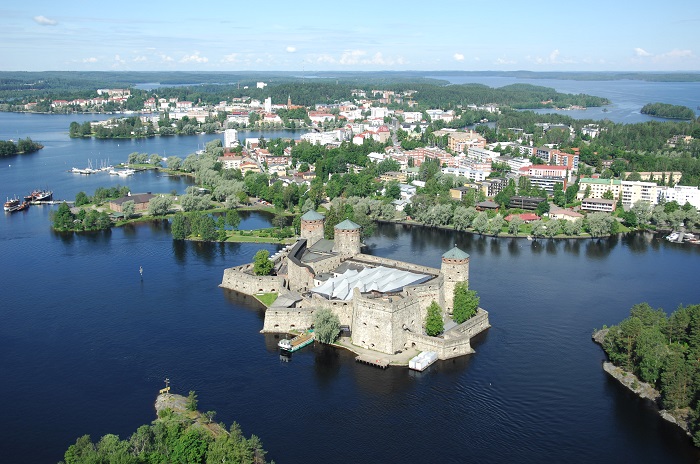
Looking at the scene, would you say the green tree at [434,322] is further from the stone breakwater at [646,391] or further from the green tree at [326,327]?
the stone breakwater at [646,391]

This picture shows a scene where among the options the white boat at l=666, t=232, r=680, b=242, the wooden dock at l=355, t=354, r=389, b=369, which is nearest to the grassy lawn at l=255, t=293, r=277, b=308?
the wooden dock at l=355, t=354, r=389, b=369

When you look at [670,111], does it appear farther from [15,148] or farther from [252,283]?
Answer: [252,283]

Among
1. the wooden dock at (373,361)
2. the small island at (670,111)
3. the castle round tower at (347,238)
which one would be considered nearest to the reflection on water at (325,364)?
the wooden dock at (373,361)

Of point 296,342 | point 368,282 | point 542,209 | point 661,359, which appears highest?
point 368,282

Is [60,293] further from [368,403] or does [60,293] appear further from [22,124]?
[22,124]

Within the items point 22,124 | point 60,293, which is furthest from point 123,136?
point 60,293

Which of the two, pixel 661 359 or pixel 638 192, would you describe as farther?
pixel 638 192

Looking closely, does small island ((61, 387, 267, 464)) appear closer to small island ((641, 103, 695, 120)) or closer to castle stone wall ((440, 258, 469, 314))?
castle stone wall ((440, 258, 469, 314))

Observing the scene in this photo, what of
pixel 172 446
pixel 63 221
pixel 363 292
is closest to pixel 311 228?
pixel 363 292
